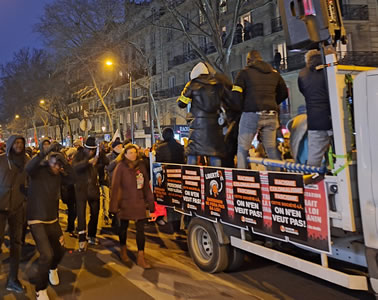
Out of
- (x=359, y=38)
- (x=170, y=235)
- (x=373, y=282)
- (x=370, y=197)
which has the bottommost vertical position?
(x=170, y=235)

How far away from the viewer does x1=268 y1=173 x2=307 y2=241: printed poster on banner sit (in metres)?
3.46

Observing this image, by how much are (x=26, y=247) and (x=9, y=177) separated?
267cm

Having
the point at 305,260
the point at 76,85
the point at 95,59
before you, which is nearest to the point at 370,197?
the point at 305,260

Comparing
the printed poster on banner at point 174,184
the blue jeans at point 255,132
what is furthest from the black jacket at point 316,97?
the printed poster on banner at point 174,184

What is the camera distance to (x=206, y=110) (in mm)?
5633

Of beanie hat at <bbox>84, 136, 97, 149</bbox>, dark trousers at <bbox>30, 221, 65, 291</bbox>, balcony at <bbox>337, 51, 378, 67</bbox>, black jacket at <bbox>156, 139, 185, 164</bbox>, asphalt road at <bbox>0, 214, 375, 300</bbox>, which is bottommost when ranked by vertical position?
asphalt road at <bbox>0, 214, 375, 300</bbox>

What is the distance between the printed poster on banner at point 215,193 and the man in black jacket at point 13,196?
8.11ft

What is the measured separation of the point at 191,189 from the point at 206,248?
2.87ft

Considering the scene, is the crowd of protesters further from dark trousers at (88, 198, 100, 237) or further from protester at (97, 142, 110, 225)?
protester at (97, 142, 110, 225)

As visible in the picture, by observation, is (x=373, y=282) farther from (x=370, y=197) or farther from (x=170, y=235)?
(x=170, y=235)

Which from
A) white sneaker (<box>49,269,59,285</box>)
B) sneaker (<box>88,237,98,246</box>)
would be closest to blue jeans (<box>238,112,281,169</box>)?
white sneaker (<box>49,269,59,285</box>)

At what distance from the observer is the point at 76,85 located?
120 ft

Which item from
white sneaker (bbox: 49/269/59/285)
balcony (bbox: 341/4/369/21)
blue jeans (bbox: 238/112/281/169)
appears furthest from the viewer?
balcony (bbox: 341/4/369/21)

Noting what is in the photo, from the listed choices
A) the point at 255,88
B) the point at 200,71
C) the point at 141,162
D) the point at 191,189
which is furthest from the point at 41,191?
the point at 255,88
